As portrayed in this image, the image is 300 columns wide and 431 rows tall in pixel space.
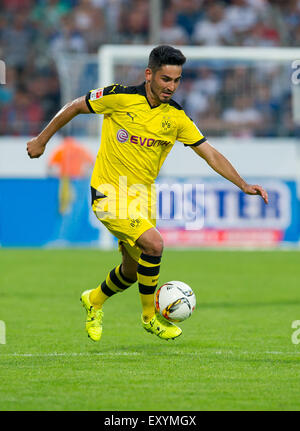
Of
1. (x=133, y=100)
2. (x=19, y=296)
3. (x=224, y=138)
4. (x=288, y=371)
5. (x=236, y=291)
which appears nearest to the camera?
(x=288, y=371)

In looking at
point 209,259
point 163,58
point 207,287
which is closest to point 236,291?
point 207,287

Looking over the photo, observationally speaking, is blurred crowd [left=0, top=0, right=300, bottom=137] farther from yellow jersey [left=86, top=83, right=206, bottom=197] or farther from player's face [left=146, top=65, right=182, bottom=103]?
player's face [left=146, top=65, right=182, bottom=103]

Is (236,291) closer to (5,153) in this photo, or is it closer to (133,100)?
(133,100)

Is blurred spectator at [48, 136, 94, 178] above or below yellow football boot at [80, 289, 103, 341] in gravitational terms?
below

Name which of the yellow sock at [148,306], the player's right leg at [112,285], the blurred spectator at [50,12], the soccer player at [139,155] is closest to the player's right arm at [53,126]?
the soccer player at [139,155]

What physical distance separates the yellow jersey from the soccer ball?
3.10 ft

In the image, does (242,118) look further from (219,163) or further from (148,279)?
(148,279)

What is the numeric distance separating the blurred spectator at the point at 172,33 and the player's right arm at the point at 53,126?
48.3ft

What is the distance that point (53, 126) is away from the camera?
23.4 feet

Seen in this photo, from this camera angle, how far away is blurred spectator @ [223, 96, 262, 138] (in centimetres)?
1938

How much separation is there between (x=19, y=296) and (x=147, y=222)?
4335 millimetres

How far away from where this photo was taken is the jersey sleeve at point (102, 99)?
7.23 metres

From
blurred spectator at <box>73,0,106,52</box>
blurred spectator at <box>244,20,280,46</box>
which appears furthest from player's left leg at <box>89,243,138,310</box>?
blurred spectator at <box>244,20,280,46</box>

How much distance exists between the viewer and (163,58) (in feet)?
22.8
